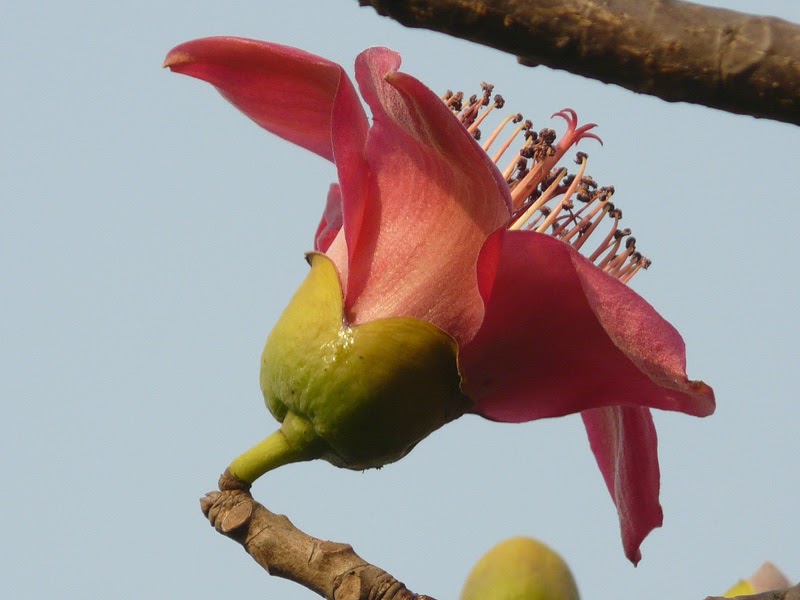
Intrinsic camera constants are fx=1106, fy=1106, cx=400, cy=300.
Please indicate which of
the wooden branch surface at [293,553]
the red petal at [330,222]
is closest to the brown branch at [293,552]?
the wooden branch surface at [293,553]

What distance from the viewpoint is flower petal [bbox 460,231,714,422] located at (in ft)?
3.42

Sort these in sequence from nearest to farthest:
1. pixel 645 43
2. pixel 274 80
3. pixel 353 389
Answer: pixel 645 43, pixel 353 389, pixel 274 80

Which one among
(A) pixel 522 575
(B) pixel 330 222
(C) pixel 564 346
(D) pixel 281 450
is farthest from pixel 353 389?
(A) pixel 522 575

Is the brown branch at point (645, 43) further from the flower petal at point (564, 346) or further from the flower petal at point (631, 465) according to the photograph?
the flower petal at point (631, 465)

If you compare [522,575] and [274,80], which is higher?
[274,80]

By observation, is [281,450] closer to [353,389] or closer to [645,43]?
[353,389]

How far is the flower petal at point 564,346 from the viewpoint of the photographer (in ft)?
3.42

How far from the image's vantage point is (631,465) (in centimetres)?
133

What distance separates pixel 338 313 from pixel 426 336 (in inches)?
4.1

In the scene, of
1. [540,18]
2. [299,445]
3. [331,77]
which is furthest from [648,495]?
[540,18]

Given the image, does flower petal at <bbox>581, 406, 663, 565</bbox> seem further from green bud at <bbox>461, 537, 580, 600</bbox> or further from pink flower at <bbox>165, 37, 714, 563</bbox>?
green bud at <bbox>461, 537, 580, 600</bbox>

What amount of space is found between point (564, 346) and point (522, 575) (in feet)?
1.81

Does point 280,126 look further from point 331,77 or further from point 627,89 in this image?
point 627,89

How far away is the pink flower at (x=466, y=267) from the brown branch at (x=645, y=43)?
0.25 metres
